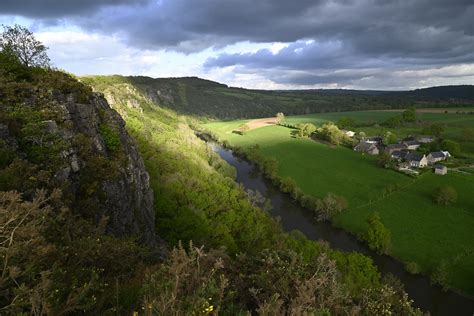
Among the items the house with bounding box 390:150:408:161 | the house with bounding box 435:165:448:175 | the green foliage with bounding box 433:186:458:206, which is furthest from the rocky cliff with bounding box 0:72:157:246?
the house with bounding box 390:150:408:161

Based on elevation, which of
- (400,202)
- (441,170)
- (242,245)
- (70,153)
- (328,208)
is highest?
(70,153)

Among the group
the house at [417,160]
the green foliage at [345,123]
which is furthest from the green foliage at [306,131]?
the house at [417,160]

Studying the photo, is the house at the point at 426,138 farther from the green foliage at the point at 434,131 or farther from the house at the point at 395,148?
the house at the point at 395,148

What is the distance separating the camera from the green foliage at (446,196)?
59.2m

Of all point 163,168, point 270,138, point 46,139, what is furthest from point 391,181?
point 46,139

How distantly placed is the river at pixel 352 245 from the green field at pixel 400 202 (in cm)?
179

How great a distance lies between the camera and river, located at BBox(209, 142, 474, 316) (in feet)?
128

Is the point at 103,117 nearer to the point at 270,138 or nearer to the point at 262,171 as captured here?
the point at 262,171

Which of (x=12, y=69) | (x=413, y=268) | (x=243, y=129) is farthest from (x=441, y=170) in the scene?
(x=243, y=129)

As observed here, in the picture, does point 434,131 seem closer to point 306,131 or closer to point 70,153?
point 306,131

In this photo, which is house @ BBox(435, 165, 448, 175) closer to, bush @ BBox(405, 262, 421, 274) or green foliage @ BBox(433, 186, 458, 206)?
green foliage @ BBox(433, 186, 458, 206)

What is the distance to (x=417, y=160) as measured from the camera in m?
82.1

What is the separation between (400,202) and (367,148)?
4031 cm

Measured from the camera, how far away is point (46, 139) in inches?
770
